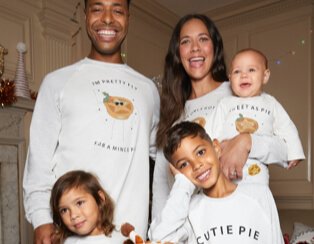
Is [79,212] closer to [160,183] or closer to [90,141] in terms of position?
[90,141]

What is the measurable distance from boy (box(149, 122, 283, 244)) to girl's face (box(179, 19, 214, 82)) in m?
0.41

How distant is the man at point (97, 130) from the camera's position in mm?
1170

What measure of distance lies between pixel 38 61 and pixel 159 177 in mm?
1653

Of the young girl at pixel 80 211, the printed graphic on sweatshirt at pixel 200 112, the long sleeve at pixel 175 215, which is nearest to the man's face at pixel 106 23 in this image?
the printed graphic on sweatshirt at pixel 200 112

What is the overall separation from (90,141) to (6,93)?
127 cm

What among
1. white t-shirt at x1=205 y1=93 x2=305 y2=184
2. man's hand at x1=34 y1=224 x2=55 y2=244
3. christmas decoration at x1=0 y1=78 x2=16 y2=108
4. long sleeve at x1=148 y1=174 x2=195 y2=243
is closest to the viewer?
long sleeve at x1=148 y1=174 x2=195 y2=243

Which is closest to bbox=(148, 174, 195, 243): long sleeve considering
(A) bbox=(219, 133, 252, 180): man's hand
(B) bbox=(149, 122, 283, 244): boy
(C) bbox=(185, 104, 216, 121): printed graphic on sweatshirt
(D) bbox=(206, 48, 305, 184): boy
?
(B) bbox=(149, 122, 283, 244): boy

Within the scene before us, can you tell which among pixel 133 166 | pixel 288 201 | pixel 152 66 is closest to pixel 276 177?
pixel 288 201

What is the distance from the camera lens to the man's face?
4.19 feet

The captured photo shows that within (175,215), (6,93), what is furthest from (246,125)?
(6,93)

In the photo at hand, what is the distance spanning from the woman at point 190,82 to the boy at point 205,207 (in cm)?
29

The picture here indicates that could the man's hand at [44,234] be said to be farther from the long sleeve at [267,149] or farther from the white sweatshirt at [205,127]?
the long sleeve at [267,149]

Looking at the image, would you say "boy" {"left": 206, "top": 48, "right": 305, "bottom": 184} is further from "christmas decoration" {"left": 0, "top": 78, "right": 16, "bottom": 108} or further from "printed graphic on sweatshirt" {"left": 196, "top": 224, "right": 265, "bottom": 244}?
"christmas decoration" {"left": 0, "top": 78, "right": 16, "bottom": 108}

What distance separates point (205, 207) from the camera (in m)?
1.03
